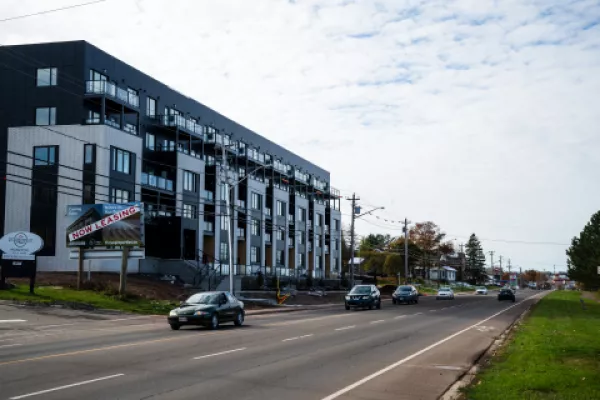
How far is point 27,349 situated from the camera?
1712 centimetres

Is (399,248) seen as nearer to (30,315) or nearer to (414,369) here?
(30,315)

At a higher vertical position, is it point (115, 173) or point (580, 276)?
point (115, 173)

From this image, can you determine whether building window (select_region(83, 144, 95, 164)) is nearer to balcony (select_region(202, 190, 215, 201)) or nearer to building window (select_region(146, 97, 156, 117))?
building window (select_region(146, 97, 156, 117))

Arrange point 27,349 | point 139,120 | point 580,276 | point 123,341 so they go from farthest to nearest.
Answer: point 580,276 < point 139,120 < point 123,341 < point 27,349

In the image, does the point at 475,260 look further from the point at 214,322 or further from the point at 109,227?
the point at 214,322

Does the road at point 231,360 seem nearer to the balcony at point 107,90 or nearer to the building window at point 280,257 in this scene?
the balcony at point 107,90

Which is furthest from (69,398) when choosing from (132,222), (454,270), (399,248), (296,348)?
(454,270)

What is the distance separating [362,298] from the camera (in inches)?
1731

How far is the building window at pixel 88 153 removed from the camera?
47219 millimetres

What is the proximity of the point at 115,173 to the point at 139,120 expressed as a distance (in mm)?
7218

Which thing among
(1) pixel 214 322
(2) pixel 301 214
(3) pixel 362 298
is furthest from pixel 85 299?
(2) pixel 301 214

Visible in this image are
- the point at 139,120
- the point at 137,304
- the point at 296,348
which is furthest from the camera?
the point at 139,120

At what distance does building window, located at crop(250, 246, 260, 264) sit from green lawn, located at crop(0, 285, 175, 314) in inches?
1211

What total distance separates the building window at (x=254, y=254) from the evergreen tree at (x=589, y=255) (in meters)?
34.7
